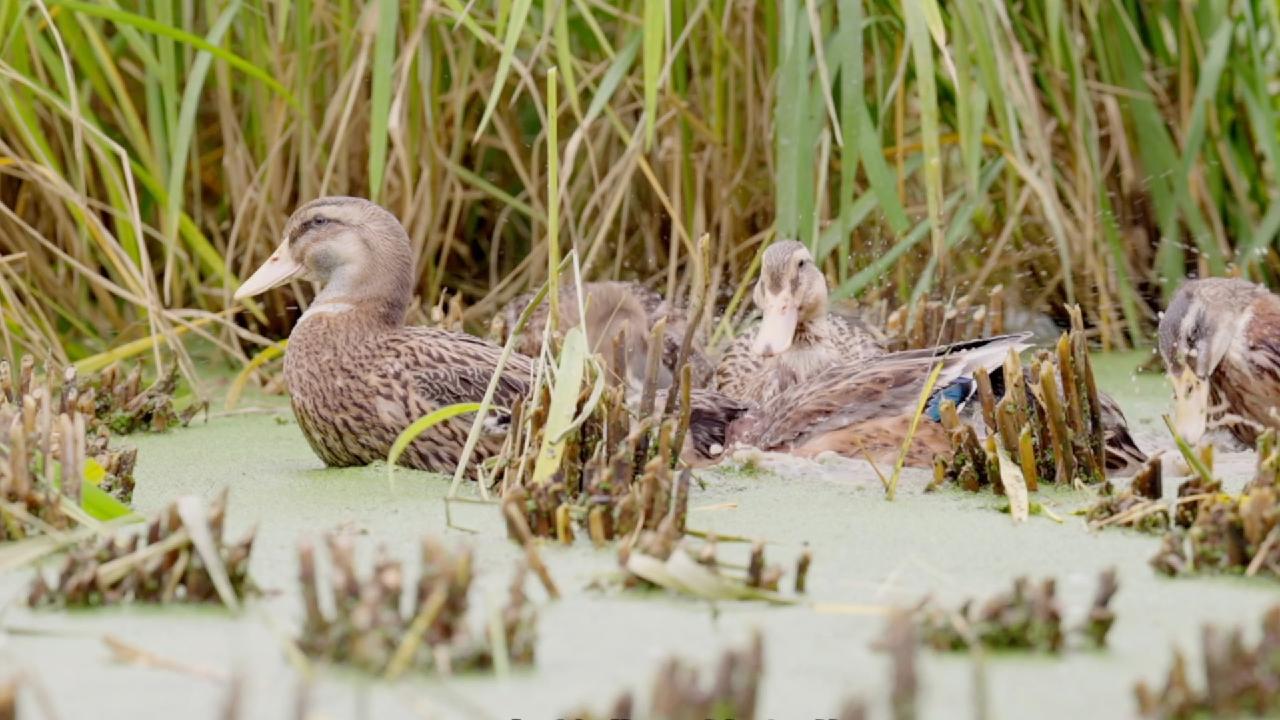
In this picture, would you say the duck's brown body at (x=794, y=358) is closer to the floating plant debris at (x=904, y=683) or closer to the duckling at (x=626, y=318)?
the duckling at (x=626, y=318)

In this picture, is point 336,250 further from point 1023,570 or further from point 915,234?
point 1023,570

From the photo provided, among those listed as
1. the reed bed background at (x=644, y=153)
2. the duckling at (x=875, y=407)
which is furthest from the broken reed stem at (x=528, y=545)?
the reed bed background at (x=644, y=153)

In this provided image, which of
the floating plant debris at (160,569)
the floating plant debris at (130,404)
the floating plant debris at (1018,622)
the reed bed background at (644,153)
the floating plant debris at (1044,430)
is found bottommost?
the floating plant debris at (160,569)

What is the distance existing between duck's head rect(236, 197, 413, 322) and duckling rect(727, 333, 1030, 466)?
0.86 metres

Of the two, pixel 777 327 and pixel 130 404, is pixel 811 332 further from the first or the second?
pixel 130 404

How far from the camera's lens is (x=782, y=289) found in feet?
16.0

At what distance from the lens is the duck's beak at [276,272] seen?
14.9 feet

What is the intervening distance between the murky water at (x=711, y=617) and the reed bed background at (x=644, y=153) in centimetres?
157

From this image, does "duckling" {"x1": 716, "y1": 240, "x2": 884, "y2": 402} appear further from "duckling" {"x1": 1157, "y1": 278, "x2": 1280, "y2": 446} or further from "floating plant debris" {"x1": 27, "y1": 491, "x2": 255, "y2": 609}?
"floating plant debris" {"x1": 27, "y1": 491, "x2": 255, "y2": 609}

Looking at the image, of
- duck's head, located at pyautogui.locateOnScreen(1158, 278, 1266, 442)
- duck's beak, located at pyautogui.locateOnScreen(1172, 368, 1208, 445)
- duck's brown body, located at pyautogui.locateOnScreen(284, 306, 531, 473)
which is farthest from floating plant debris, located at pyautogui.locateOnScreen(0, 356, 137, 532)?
duck's head, located at pyautogui.locateOnScreen(1158, 278, 1266, 442)

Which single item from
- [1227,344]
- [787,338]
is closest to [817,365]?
[787,338]

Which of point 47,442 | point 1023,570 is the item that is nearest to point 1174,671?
point 1023,570

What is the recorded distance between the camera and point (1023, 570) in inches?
112

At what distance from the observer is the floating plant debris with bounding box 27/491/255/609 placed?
98.7 inches
